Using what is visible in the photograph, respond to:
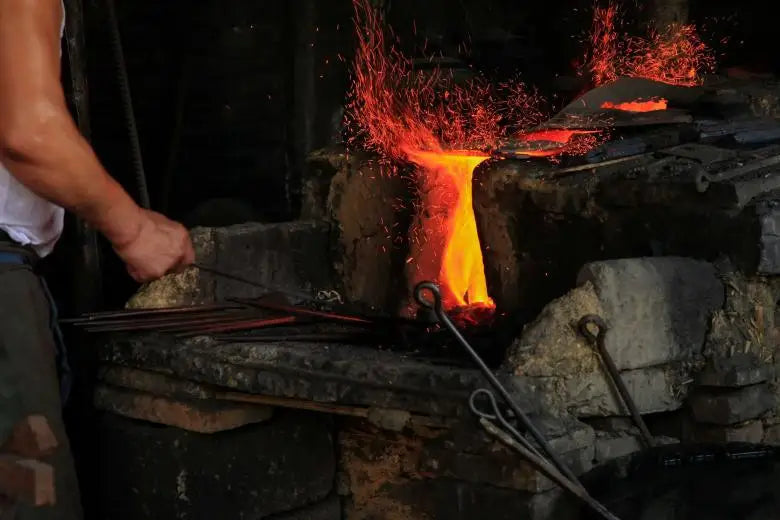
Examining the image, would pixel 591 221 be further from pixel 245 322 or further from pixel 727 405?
pixel 245 322

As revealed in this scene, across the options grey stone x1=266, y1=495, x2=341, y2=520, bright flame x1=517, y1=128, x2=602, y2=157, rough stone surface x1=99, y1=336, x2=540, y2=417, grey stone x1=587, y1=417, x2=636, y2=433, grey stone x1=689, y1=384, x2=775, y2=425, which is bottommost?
grey stone x1=266, y1=495, x2=341, y2=520

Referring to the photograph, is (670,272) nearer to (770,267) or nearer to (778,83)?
(770,267)

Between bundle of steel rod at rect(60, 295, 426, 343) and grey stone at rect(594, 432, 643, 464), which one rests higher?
bundle of steel rod at rect(60, 295, 426, 343)

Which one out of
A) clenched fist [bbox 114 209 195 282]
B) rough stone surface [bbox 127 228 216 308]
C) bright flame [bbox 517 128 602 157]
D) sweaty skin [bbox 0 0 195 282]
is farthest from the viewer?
bright flame [bbox 517 128 602 157]

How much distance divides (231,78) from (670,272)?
3.80m

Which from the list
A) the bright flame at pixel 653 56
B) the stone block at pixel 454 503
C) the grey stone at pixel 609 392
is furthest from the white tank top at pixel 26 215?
the bright flame at pixel 653 56

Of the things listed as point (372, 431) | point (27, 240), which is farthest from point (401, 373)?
point (27, 240)

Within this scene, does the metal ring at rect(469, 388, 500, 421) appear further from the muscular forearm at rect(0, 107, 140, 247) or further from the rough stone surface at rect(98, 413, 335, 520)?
the muscular forearm at rect(0, 107, 140, 247)

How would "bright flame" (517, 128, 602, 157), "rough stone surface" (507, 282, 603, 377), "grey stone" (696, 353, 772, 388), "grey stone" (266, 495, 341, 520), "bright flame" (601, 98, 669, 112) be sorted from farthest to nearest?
"bright flame" (601, 98, 669, 112), "bright flame" (517, 128, 602, 157), "grey stone" (266, 495, 341, 520), "grey stone" (696, 353, 772, 388), "rough stone surface" (507, 282, 603, 377)

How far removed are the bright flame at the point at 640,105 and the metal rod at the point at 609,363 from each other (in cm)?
172

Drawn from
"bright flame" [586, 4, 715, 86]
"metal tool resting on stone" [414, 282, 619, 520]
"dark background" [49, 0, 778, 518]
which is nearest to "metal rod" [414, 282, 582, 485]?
"metal tool resting on stone" [414, 282, 619, 520]

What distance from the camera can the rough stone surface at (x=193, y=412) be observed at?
3.79 meters

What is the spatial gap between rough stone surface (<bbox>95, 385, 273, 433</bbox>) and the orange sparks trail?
142 centimetres

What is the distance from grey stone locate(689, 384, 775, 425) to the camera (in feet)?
12.1
